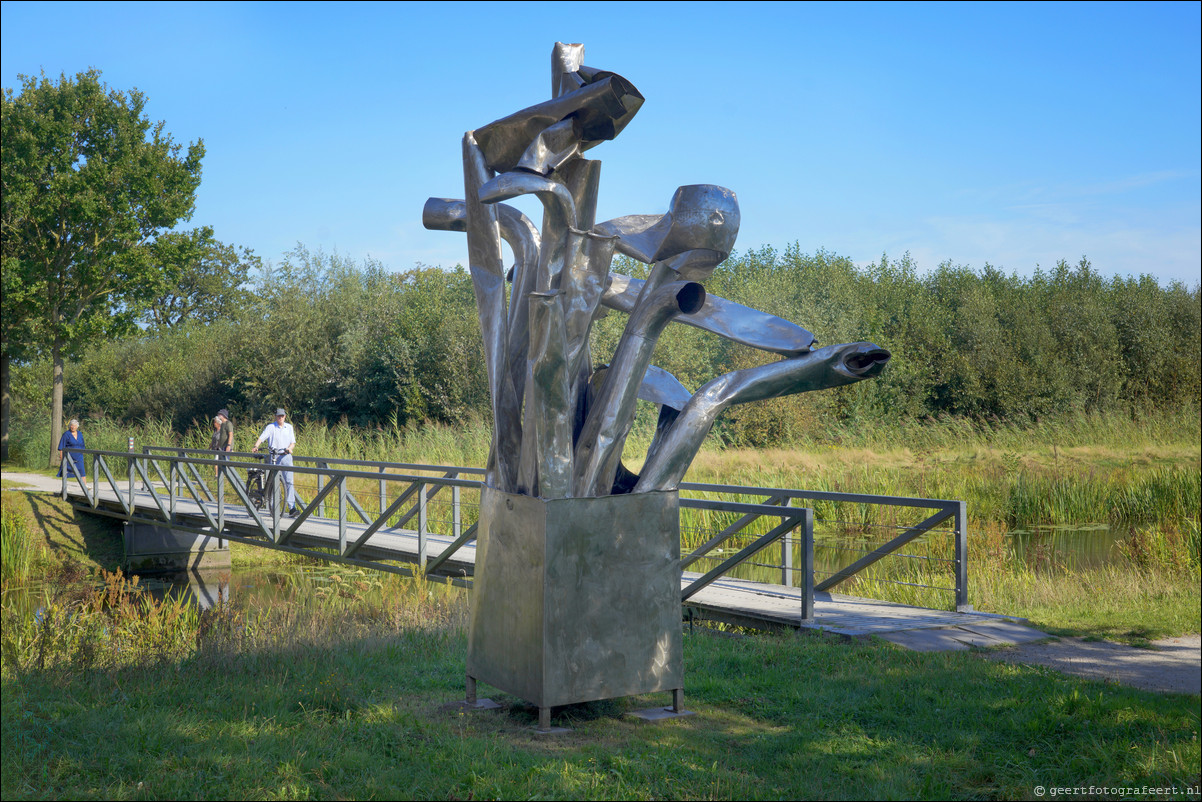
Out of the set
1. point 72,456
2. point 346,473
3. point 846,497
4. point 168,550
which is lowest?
point 168,550

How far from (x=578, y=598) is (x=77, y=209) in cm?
1865

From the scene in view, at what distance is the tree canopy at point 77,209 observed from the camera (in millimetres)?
18391

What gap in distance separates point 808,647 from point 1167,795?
2410mm

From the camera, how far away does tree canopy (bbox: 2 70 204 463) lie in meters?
18.4

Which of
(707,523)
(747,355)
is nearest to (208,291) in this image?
(747,355)

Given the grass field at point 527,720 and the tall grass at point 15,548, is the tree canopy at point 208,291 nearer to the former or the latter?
the tall grass at point 15,548

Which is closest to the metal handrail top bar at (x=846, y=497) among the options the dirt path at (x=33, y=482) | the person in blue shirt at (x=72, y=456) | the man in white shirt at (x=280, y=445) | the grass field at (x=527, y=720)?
the grass field at (x=527, y=720)

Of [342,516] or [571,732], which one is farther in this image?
[342,516]

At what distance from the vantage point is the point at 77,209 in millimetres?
18578

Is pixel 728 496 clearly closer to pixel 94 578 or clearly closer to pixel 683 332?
pixel 94 578

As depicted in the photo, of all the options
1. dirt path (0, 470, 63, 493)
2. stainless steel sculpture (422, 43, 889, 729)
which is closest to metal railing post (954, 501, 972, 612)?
stainless steel sculpture (422, 43, 889, 729)

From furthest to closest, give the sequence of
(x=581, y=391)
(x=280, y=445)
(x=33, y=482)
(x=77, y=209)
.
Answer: (x=77, y=209)
(x=33, y=482)
(x=280, y=445)
(x=581, y=391)

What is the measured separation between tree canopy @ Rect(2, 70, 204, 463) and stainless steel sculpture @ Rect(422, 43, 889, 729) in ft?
57.1

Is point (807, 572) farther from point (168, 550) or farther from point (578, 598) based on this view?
point (168, 550)
